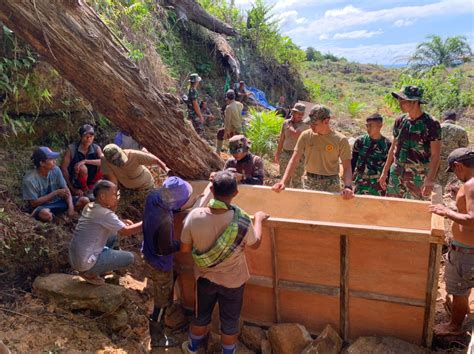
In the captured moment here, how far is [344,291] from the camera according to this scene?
11.0 ft

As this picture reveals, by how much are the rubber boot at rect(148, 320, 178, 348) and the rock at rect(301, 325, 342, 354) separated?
1.26 metres

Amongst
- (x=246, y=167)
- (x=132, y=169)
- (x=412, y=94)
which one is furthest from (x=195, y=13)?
(x=412, y=94)

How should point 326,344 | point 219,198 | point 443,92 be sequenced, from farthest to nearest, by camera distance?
point 443,92, point 326,344, point 219,198

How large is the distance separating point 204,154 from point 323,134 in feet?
4.66

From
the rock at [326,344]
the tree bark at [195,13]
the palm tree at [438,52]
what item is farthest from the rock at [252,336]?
the palm tree at [438,52]

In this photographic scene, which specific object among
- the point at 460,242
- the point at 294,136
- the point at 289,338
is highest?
the point at 294,136

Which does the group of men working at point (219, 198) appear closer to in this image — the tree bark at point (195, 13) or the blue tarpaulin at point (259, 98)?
the tree bark at point (195, 13)

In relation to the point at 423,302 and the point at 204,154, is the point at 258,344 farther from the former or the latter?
the point at 204,154

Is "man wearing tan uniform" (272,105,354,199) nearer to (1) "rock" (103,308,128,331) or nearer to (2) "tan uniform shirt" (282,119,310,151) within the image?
(2) "tan uniform shirt" (282,119,310,151)

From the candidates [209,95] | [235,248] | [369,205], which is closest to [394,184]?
[369,205]

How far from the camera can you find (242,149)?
4.41 m

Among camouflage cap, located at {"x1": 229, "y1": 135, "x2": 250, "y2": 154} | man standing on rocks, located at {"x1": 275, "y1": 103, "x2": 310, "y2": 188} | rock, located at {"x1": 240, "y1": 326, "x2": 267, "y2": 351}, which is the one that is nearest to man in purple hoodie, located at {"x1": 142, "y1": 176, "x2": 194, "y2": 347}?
rock, located at {"x1": 240, "y1": 326, "x2": 267, "y2": 351}

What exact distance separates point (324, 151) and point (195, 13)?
30.1 feet

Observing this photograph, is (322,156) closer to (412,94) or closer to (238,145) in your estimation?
(238,145)
